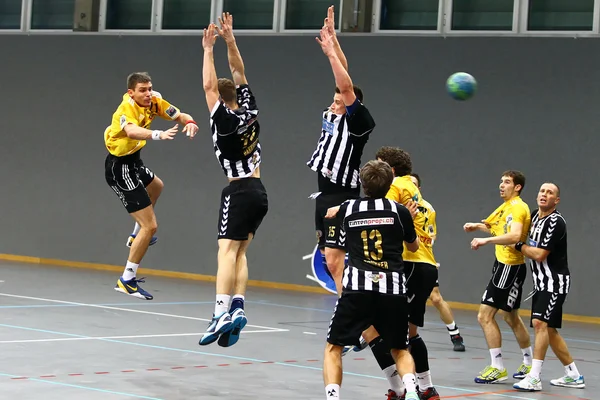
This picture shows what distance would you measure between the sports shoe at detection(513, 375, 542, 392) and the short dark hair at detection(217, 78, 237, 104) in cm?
355

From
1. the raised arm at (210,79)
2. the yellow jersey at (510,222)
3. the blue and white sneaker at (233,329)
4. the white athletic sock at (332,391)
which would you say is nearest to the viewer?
the white athletic sock at (332,391)

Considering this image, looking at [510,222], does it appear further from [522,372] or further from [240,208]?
[240,208]

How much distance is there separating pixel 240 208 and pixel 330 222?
0.74 meters

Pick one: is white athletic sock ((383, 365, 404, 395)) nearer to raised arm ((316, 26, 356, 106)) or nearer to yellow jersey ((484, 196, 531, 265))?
raised arm ((316, 26, 356, 106))

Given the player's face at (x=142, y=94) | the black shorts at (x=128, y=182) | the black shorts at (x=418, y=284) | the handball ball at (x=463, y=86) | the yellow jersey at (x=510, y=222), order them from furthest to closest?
the handball ball at (x=463, y=86), the black shorts at (x=128, y=182), the yellow jersey at (x=510, y=222), the player's face at (x=142, y=94), the black shorts at (x=418, y=284)

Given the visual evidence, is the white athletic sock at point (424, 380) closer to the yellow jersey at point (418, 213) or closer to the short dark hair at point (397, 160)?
the yellow jersey at point (418, 213)

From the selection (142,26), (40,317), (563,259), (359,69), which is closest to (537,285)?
(563,259)

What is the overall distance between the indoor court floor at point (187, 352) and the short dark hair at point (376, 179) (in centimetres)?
201

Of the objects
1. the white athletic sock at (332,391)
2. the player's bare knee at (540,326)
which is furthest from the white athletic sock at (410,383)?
the player's bare knee at (540,326)

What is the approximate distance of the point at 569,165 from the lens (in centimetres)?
1471

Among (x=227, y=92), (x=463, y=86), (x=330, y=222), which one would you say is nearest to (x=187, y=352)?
(x=330, y=222)

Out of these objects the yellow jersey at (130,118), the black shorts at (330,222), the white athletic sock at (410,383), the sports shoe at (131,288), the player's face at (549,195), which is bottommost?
the white athletic sock at (410,383)

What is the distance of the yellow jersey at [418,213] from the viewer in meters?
7.39

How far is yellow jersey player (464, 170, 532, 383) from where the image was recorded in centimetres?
909
